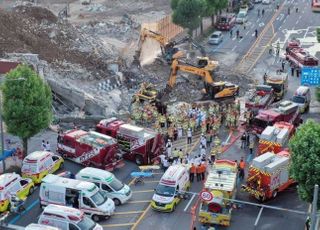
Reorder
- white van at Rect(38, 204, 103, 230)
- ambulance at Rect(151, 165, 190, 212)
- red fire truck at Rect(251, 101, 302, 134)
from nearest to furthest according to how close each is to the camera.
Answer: white van at Rect(38, 204, 103, 230)
ambulance at Rect(151, 165, 190, 212)
red fire truck at Rect(251, 101, 302, 134)

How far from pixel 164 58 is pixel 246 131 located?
19513 mm

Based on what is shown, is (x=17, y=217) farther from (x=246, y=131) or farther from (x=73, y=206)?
(x=246, y=131)

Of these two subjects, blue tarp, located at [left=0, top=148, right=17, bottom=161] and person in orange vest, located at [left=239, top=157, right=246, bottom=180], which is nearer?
person in orange vest, located at [left=239, top=157, right=246, bottom=180]

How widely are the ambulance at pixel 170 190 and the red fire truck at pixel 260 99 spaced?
46.9ft

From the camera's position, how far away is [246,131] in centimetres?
4825

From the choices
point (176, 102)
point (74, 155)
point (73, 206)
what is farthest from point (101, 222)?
point (176, 102)

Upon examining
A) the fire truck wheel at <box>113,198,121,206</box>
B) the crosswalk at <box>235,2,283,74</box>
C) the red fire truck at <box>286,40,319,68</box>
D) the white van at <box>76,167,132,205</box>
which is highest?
the white van at <box>76,167,132,205</box>

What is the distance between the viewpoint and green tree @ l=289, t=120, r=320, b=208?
31.3 metres

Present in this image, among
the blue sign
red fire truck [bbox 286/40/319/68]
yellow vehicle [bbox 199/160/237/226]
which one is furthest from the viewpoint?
red fire truck [bbox 286/40/319/68]

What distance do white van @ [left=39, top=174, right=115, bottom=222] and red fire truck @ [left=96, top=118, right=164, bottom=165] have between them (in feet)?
24.5

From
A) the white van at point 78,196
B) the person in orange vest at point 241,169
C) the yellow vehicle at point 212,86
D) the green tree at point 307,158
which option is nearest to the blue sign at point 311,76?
the yellow vehicle at point 212,86

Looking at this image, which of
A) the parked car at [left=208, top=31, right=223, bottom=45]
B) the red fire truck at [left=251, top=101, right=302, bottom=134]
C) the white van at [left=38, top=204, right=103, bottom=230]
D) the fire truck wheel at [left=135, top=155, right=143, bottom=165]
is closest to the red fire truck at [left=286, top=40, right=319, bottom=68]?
the parked car at [left=208, top=31, right=223, bottom=45]

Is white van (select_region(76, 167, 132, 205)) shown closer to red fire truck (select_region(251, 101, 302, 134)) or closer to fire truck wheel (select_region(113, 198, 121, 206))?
fire truck wheel (select_region(113, 198, 121, 206))

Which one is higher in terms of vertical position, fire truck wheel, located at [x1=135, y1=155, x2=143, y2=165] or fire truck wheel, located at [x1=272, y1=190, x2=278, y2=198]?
fire truck wheel, located at [x1=272, y1=190, x2=278, y2=198]
